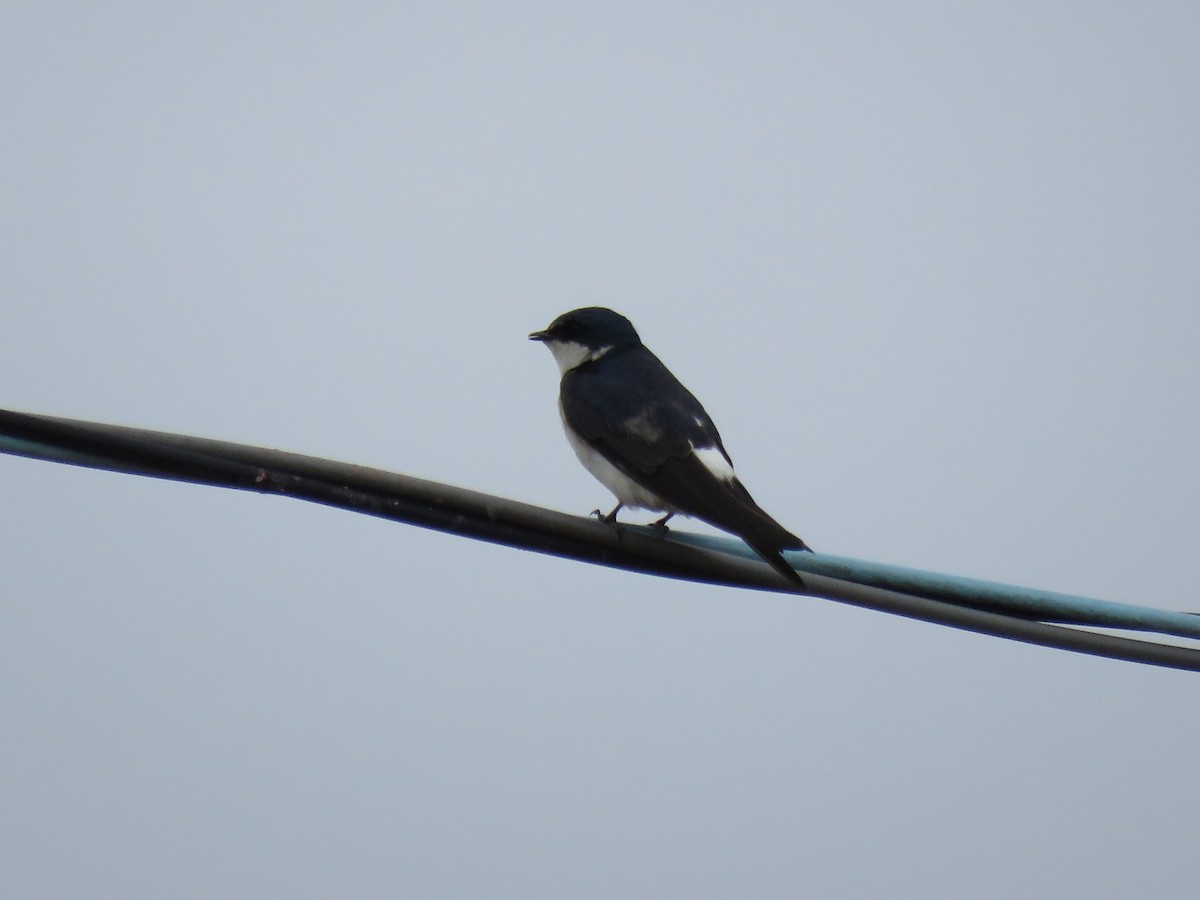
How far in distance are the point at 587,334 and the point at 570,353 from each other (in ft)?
0.42

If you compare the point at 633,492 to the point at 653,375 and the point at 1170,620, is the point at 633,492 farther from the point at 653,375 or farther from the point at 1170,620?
the point at 1170,620

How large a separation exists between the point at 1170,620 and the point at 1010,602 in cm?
34

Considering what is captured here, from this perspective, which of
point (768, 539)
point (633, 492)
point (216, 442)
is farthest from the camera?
point (633, 492)

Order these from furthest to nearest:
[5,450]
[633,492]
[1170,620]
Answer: [633,492], [1170,620], [5,450]

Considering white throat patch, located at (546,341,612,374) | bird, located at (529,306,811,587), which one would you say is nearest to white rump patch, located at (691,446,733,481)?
bird, located at (529,306,811,587)

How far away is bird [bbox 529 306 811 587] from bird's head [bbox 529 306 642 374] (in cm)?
7

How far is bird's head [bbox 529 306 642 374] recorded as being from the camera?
5.22 metres

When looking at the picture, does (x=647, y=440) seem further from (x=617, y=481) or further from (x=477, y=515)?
(x=477, y=515)

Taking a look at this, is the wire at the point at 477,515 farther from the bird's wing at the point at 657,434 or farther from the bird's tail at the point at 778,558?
the bird's wing at the point at 657,434

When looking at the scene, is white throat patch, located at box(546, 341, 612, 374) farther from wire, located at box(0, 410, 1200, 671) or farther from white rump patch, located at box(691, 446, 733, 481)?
wire, located at box(0, 410, 1200, 671)

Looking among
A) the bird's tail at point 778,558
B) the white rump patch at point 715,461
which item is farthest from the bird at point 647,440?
the bird's tail at point 778,558

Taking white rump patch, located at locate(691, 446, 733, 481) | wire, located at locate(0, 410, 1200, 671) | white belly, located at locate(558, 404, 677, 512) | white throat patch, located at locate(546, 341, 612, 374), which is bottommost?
wire, located at locate(0, 410, 1200, 671)

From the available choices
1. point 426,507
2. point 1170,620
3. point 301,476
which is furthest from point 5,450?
point 1170,620

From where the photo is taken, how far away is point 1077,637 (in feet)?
8.70
